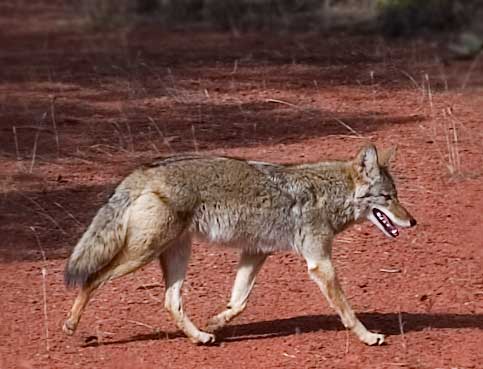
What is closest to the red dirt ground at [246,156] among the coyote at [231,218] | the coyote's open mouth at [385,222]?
the coyote at [231,218]

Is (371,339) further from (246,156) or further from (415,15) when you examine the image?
(415,15)

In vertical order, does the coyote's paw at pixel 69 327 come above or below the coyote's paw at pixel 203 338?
above

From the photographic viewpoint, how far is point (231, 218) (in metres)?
7.81

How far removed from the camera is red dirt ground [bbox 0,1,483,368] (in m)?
7.86

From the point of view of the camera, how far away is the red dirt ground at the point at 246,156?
786 centimetres

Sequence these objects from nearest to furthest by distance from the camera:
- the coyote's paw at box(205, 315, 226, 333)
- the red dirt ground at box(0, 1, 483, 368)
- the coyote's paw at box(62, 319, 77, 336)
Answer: the coyote's paw at box(62, 319, 77, 336) → the red dirt ground at box(0, 1, 483, 368) → the coyote's paw at box(205, 315, 226, 333)

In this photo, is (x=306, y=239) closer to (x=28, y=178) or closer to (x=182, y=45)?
(x=28, y=178)

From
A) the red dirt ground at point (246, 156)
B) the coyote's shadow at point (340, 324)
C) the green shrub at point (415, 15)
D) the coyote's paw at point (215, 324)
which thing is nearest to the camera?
the red dirt ground at point (246, 156)

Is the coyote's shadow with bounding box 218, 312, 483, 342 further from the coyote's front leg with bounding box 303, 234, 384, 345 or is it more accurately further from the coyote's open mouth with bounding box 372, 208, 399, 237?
the coyote's open mouth with bounding box 372, 208, 399, 237

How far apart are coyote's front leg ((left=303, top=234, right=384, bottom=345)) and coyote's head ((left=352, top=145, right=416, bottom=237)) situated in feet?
1.14

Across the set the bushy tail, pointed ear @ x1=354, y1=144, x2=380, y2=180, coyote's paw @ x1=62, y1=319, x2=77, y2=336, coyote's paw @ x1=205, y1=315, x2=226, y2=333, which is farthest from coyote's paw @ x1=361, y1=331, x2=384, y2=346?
coyote's paw @ x1=62, y1=319, x2=77, y2=336

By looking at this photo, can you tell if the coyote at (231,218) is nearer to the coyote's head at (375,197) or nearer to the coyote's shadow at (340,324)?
the coyote's head at (375,197)

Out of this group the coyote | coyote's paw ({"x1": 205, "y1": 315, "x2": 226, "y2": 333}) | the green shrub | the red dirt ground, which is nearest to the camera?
the coyote

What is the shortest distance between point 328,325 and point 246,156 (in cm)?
442
